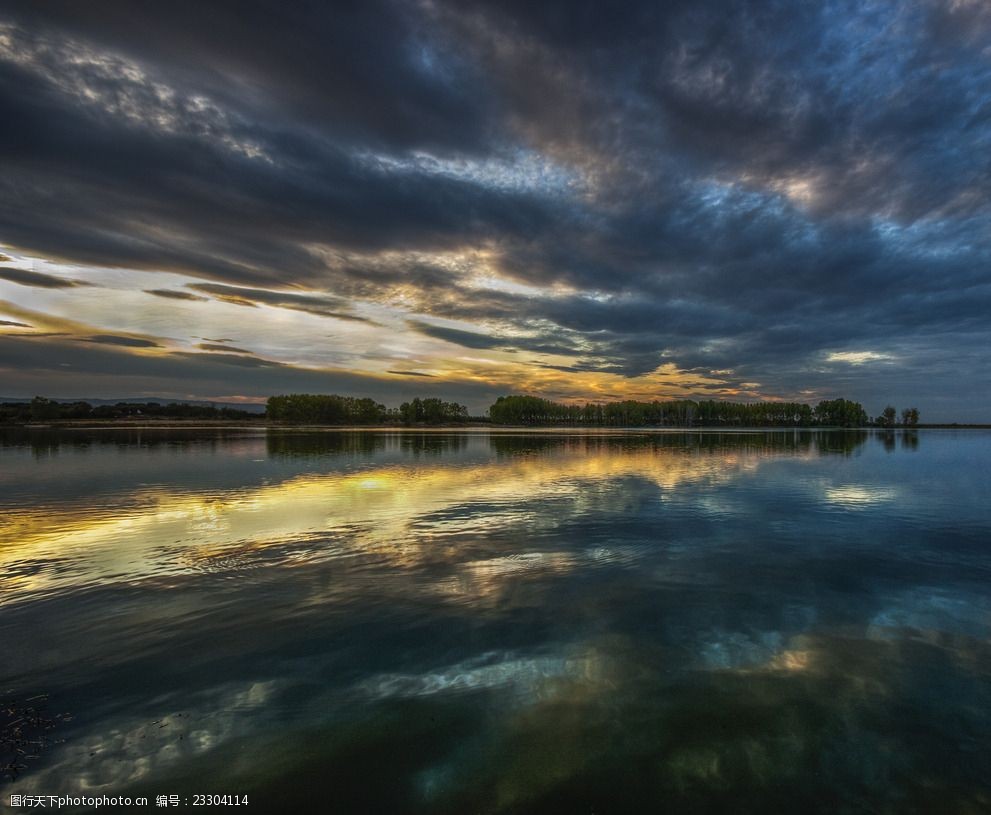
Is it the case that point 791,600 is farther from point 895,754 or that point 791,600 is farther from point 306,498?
point 306,498

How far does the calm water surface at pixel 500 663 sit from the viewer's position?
5953mm

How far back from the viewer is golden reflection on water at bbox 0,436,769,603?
1407 centimetres

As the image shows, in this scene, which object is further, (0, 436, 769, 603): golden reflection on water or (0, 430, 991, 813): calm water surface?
(0, 436, 769, 603): golden reflection on water

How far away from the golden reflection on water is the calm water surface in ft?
0.64

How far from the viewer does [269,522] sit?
19750 millimetres

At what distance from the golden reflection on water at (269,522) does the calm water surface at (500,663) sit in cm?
Answer: 20

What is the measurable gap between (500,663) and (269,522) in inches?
581

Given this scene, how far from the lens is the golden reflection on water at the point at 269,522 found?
1407 centimetres

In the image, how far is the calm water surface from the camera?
595 centimetres

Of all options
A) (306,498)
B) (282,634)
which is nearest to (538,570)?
(282,634)

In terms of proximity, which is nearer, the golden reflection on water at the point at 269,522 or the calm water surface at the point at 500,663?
the calm water surface at the point at 500,663

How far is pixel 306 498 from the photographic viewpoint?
25094 millimetres

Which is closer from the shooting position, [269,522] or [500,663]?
[500,663]

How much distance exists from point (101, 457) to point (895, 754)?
195 feet
